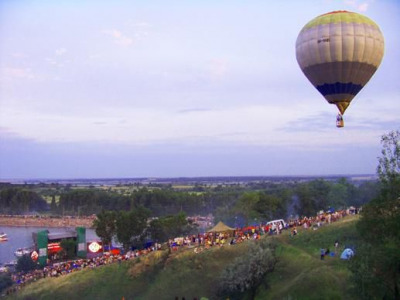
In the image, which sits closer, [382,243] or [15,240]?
[382,243]

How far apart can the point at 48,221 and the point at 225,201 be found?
3846 cm

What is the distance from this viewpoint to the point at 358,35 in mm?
28516

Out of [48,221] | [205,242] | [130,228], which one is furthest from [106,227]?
[48,221]

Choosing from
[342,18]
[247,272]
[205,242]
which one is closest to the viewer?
[247,272]

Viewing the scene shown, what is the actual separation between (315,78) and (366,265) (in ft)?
50.6

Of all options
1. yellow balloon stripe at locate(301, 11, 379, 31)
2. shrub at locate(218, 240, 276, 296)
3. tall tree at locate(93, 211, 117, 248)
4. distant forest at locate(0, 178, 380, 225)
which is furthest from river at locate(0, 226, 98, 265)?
yellow balloon stripe at locate(301, 11, 379, 31)

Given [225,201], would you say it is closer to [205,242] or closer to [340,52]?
[205,242]

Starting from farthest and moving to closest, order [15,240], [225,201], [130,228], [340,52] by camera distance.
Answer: [225,201]
[15,240]
[130,228]
[340,52]

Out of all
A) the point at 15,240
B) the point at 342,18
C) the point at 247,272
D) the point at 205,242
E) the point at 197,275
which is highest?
the point at 342,18

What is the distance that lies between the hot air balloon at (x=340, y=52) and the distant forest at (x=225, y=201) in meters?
6.21

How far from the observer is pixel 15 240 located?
88.2 meters

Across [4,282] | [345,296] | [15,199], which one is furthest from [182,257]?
[15,199]

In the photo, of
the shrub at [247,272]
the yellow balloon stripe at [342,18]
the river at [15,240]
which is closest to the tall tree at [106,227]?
the river at [15,240]

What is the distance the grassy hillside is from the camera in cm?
2611
